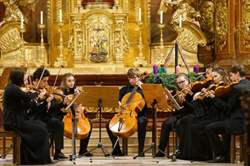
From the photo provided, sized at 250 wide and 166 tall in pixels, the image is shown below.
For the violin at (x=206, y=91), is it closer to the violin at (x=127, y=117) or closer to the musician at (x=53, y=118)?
the violin at (x=127, y=117)

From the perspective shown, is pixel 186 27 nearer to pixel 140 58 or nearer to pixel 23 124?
pixel 140 58

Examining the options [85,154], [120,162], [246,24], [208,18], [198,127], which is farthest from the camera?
[208,18]

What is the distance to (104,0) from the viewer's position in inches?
571

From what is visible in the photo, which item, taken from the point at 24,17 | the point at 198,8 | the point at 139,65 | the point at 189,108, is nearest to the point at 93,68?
the point at 139,65

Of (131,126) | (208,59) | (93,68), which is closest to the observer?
(131,126)

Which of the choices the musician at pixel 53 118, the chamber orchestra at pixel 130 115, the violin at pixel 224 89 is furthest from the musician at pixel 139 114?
the violin at pixel 224 89

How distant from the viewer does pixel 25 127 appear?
31.6ft

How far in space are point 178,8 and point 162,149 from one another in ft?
14.3

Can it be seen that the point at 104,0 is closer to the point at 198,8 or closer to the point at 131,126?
the point at 198,8

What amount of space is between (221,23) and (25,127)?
626cm

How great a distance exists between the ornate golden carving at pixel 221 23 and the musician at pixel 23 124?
19.2 ft

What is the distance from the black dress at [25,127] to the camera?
9.54 metres

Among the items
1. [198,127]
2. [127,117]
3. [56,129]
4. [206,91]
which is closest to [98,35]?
[127,117]

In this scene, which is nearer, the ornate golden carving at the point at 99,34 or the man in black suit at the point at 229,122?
the man in black suit at the point at 229,122
